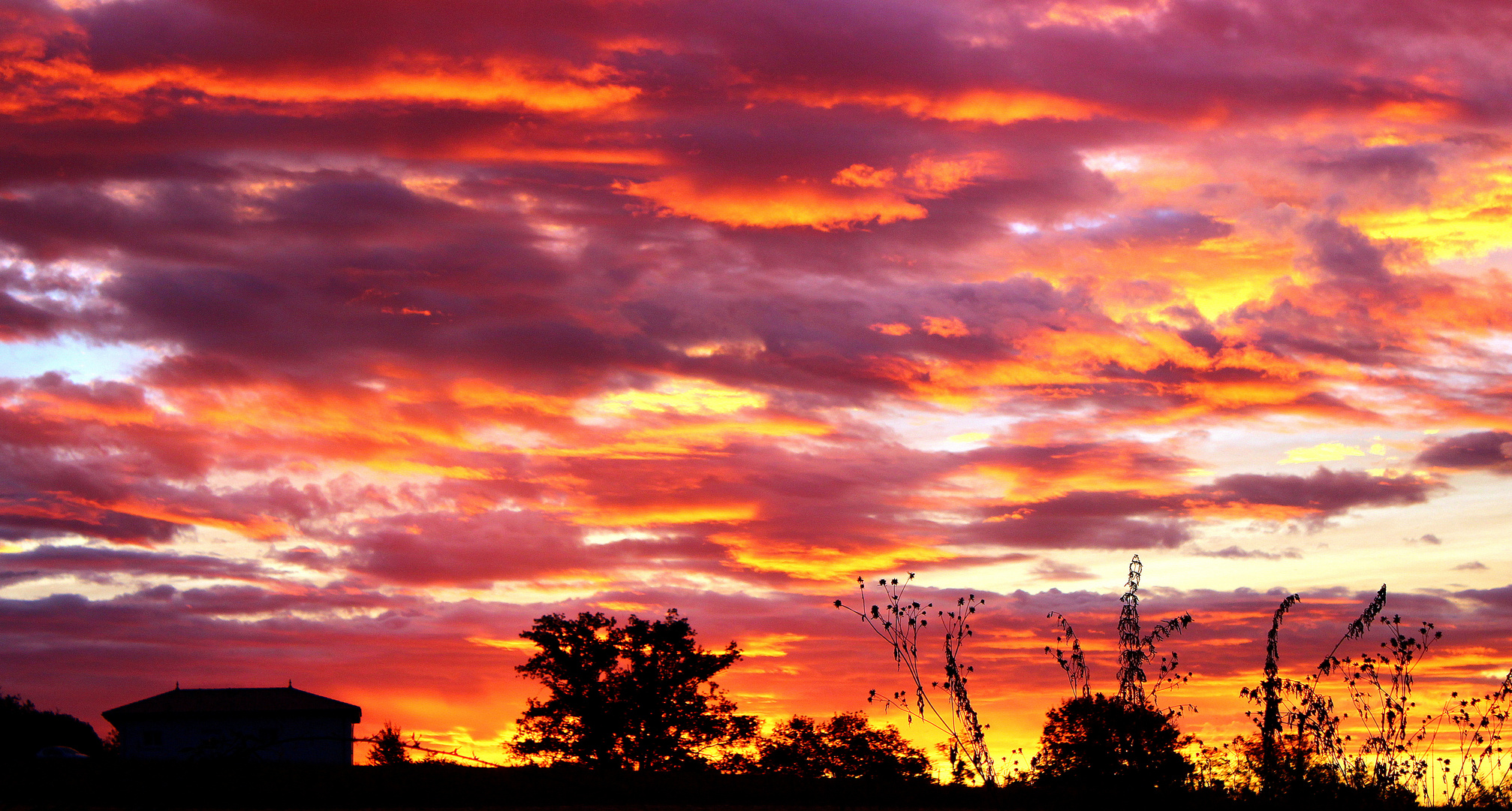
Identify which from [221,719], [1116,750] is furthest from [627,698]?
[1116,750]

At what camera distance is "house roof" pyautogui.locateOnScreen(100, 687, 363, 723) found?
59.9 metres

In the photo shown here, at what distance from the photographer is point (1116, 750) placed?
542 inches

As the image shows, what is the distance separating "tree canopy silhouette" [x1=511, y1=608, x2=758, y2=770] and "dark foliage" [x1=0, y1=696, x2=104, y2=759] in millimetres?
32535

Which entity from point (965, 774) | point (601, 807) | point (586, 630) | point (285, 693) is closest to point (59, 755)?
point (285, 693)

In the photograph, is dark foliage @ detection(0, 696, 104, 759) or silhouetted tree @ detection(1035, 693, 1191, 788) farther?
dark foliage @ detection(0, 696, 104, 759)

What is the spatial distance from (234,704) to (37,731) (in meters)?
25.7

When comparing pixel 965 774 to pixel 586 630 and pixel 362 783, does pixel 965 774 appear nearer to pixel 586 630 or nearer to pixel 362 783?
pixel 362 783

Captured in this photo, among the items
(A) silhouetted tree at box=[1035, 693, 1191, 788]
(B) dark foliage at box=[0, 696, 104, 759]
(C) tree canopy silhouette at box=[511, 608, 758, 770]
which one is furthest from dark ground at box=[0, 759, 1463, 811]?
(B) dark foliage at box=[0, 696, 104, 759]

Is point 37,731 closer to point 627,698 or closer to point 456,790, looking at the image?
point 627,698

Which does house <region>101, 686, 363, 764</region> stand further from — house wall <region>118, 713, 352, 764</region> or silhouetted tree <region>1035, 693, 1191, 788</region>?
silhouetted tree <region>1035, 693, 1191, 788</region>

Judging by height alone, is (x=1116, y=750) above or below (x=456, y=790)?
above

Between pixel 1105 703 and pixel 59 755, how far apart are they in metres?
55.7

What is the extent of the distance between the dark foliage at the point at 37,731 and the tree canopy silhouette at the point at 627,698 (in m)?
32.5

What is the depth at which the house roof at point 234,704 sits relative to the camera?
2360 inches
